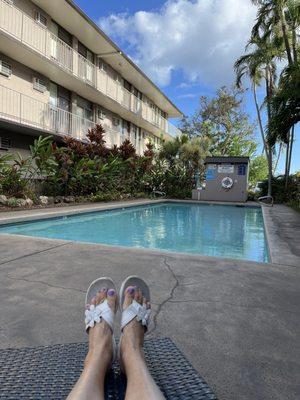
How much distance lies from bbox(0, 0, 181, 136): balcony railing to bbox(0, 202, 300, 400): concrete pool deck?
1074 cm

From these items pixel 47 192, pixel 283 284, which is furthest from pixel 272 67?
pixel 283 284

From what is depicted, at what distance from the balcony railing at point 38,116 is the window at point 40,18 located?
3619mm

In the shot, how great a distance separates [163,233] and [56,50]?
35.3 feet

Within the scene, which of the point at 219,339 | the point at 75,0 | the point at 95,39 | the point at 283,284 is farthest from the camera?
the point at 95,39

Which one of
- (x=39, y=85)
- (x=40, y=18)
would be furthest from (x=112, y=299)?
(x=40, y=18)

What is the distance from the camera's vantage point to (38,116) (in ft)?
47.5

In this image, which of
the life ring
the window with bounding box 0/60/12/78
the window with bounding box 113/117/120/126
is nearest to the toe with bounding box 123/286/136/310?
the window with bounding box 0/60/12/78

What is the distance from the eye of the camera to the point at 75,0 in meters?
15.1

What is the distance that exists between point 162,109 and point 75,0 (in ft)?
60.7

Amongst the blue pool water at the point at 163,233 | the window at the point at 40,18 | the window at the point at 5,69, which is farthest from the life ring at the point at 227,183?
the window at the point at 5,69

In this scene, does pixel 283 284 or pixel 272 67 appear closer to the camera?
pixel 283 284

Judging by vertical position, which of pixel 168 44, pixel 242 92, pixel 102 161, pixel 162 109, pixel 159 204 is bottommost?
pixel 159 204

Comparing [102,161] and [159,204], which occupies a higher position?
[102,161]

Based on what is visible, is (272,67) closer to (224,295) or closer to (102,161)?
(102,161)
